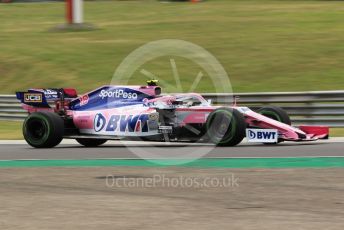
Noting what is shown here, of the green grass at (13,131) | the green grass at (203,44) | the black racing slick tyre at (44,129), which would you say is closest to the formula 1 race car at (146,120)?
the black racing slick tyre at (44,129)

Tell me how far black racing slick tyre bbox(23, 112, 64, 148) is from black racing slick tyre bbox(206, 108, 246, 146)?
2.87m

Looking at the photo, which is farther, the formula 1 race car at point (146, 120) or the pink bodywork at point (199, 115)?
the pink bodywork at point (199, 115)

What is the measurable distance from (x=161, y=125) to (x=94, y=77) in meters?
13.3

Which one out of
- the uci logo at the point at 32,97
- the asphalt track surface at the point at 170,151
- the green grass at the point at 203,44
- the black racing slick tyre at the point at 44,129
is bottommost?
the asphalt track surface at the point at 170,151

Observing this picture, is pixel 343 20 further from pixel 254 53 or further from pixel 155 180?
pixel 155 180

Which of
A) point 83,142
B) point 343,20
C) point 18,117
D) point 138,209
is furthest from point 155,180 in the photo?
point 343,20

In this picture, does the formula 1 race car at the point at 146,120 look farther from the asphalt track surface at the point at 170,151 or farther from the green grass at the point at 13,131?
the green grass at the point at 13,131

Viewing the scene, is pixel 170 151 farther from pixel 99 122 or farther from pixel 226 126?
pixel 99 122

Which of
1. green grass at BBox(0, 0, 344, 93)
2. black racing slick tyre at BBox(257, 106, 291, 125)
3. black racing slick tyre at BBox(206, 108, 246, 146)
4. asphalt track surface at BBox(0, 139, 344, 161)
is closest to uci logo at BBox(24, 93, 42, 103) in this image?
asphalt track surface at BBox(0, 139, 344, 161)

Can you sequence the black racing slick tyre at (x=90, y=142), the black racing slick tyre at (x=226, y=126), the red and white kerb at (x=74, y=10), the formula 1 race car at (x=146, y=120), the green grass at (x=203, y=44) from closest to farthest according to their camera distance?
the black racing slick tyre at (x=226, y=126) < the formula 1 race car at (x=146, y=120) < the black racing slick tyre at (x=90, y=142) < the green grass at (x=203, y=44) < the red and white kerb at (x=74, y=10)

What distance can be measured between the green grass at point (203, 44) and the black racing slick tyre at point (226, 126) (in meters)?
9.70

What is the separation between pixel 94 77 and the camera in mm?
26781

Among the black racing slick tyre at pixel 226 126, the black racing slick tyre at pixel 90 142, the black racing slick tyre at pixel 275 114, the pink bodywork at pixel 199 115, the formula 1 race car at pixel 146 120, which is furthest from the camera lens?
the black racing slick tyre at pixel 90 142

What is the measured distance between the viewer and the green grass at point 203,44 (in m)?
25.2
